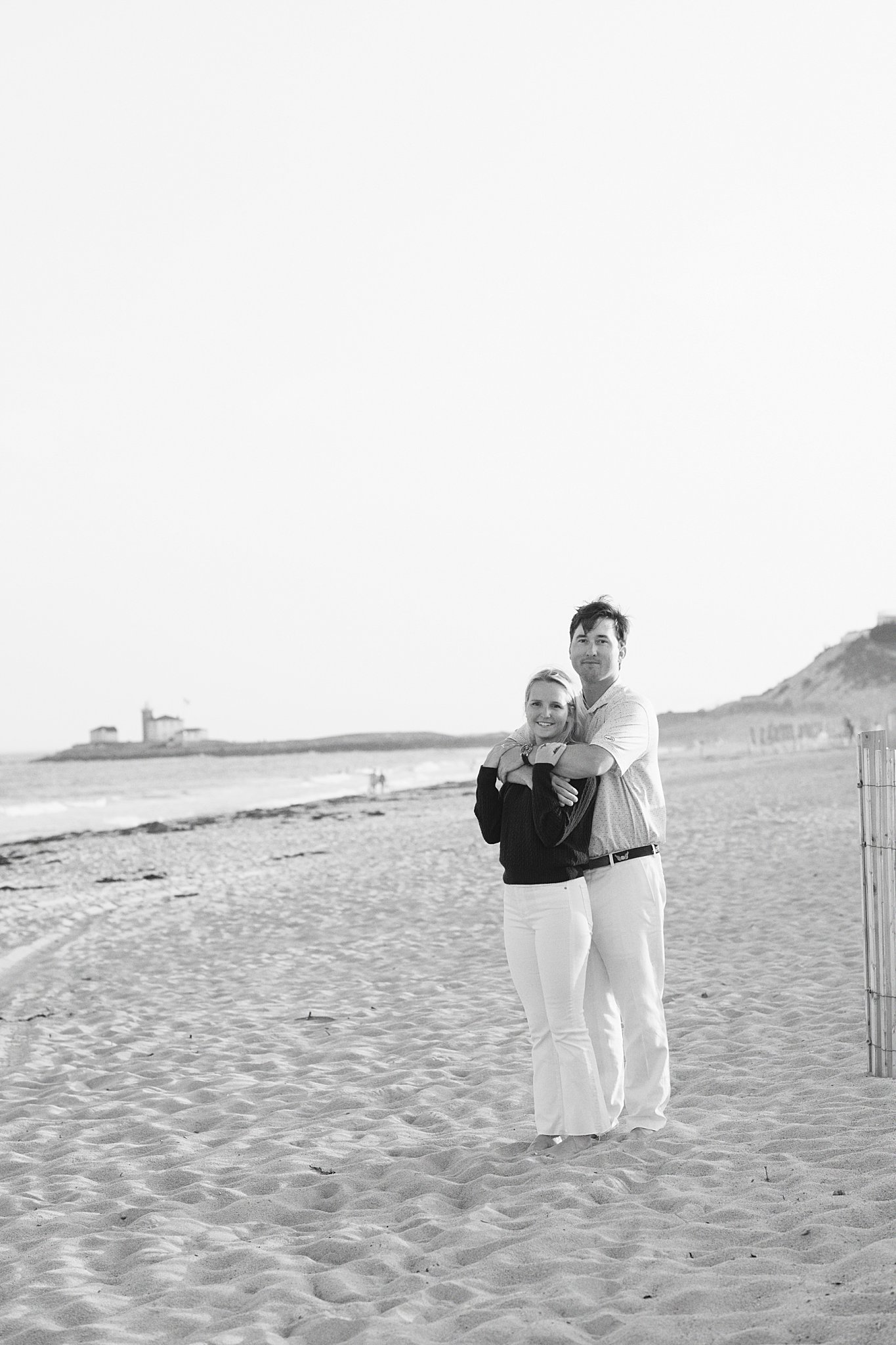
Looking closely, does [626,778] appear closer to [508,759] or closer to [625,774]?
[625,774]

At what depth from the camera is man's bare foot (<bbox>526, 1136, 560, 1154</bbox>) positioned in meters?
4.18

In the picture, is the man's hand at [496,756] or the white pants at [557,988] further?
the man's hand at [496,756]

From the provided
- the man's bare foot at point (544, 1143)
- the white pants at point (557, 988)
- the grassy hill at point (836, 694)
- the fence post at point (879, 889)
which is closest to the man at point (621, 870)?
the white pants at point (557, 988)

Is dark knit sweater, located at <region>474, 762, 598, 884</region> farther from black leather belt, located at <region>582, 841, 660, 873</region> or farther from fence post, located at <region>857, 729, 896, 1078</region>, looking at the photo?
fence post, located at <region>857, 729, 896, 1078</region>

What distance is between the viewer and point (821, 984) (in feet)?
21.7

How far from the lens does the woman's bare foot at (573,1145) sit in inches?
161

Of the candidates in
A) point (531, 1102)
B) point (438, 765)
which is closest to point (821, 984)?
point (531, 1102)

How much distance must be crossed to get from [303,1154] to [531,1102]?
1.02 m

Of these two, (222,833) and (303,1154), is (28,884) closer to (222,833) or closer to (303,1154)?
(222,833)

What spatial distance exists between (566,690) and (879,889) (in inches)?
65.6

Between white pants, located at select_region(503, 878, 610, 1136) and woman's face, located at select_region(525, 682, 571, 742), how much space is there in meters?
0.51

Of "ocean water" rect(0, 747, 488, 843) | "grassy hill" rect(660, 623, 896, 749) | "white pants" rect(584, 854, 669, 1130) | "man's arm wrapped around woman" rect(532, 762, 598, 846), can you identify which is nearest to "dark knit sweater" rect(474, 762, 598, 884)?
"man's arm wrapped around woman" rect(532, 762, 598, 846)

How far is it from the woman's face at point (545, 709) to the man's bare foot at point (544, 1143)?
4.71ft

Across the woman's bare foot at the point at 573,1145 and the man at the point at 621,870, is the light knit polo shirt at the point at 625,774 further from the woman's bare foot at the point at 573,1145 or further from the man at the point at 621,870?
the woman's bare foot at the point at 573,1145
